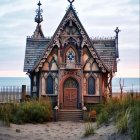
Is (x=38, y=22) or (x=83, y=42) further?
(x=38, y=22)

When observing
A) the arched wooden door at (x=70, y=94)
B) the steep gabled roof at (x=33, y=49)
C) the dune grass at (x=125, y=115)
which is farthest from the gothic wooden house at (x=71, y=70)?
the dune grass at (x=125, y=115)

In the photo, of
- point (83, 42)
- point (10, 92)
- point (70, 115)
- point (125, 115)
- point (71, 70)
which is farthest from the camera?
point (10, 92)

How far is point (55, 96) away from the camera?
114 feet

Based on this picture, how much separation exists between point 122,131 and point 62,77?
1792 cm

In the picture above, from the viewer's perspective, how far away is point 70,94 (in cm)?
3478

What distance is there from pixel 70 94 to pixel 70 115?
2.05 metres

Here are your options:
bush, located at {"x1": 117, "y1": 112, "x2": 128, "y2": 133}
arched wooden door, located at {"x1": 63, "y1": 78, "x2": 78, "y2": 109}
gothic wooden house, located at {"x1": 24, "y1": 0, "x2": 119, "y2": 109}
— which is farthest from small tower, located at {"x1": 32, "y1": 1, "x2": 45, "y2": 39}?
bush, located at {"x1": 117, "y1": 112, "x2": 128, "y2": 133}

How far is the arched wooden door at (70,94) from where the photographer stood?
34.8m

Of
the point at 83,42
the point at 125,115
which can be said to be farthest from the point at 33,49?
the point at 125,115

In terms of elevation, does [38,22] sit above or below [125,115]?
above

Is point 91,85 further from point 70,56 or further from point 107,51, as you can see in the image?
point 107,51

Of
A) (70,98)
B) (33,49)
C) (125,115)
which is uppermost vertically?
(33,49)

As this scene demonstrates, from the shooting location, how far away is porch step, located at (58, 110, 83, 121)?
33312 mm

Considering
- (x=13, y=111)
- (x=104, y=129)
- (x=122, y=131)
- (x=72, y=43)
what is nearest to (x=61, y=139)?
(x=104, y=129)
